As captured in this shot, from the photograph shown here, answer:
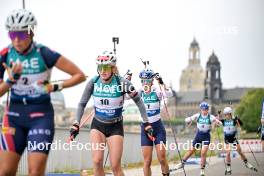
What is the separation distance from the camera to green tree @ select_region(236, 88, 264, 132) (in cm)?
14162

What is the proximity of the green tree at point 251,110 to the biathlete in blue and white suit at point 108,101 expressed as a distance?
129 meters

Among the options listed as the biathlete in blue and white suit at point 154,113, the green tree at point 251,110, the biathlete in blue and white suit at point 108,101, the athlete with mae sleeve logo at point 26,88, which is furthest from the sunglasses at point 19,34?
the green tree at point 251,110

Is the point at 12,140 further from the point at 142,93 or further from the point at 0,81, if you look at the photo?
the point at 142,93

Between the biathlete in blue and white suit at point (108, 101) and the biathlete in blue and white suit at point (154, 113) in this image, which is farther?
the biathlete in blue and white suit at point (154, 113)

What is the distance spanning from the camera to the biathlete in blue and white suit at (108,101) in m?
11.6

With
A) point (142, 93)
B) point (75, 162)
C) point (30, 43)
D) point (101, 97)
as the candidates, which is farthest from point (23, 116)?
point (75, 162)

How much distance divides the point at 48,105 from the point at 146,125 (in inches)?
143

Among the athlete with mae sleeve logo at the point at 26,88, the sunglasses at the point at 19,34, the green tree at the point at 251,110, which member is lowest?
the green tree at the point at 251,110

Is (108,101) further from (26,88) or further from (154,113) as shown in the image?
(154,113)

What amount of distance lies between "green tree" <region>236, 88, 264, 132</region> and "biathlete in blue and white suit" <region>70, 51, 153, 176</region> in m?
129

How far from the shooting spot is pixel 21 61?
859cm

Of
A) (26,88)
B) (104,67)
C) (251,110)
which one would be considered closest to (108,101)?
(104,67)

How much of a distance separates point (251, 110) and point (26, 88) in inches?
5606

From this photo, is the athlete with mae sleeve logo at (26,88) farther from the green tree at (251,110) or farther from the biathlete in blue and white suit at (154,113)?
the green tree at (251,110)
